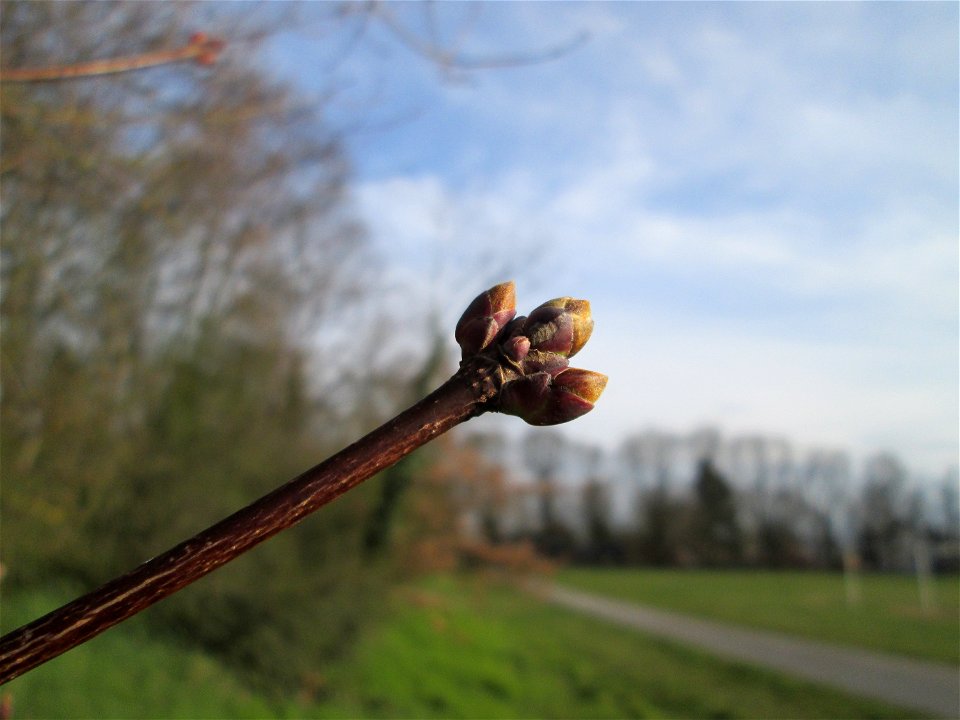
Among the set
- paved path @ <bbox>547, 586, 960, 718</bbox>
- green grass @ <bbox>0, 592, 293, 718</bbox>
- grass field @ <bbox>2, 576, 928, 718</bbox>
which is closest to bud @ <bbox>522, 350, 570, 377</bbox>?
green grass @ <bbox>0, 592, 293, 718</bbox>

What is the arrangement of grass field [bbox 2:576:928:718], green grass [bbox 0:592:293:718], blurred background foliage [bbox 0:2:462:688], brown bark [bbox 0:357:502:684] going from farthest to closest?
grass field [bbox 2:576:928:718] < green grass [bbox 0:592:293:718] < blurred background foliage [bbox 0:2:462:688] < brown bark [bbox 0:357:502:684]

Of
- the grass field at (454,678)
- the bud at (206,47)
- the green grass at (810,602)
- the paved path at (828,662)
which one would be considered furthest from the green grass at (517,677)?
the bud at (206,47)

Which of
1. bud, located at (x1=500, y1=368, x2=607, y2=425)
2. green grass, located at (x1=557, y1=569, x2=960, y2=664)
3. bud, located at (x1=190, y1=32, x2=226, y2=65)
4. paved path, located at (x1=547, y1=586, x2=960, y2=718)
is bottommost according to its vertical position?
paved path, located at (x1=547, y1=586, x2=960, y2=718)

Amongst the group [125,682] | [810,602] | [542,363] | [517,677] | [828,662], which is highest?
[542,363]

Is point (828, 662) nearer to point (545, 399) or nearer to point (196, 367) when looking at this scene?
point (196, 367)

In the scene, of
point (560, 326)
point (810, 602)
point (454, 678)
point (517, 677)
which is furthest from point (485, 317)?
point (810, 602)

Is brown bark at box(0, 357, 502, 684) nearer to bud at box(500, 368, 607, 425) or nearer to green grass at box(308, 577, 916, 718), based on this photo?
bud at box(500, 368, 607, 425)

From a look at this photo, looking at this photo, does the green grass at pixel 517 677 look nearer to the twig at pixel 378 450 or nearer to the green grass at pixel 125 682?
the green grass at pixel 125 682
